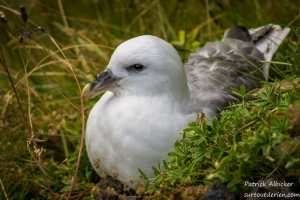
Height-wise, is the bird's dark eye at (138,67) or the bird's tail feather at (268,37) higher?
the bird's dark eye at (138,67)

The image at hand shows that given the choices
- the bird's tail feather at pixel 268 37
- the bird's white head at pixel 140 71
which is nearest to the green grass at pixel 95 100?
the bird's tail feather at pixel 268 37

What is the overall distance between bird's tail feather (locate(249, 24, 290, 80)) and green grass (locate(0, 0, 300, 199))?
8cm

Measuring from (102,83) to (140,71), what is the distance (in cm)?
24

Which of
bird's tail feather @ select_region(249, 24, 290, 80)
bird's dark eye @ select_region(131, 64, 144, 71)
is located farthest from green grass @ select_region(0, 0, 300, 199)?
bird's dark eye @ select_region(131, 64, 144, 71)

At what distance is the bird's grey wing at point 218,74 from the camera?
342 centimetres

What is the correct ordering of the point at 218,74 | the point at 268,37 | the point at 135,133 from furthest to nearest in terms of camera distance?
the point at 268,37 → the point at 218,74 → the point at 135,133

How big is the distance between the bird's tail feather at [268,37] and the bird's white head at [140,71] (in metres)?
1.31

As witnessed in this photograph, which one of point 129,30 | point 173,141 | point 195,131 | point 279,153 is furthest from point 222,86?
point 129,30

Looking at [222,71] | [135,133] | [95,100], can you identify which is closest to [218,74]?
[222,71]

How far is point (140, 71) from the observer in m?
3.15

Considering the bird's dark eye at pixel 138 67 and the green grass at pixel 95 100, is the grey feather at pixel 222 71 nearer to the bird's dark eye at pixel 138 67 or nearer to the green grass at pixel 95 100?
the green grass at pixel 95 100

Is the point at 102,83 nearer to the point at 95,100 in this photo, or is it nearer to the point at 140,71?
the point at 140,71

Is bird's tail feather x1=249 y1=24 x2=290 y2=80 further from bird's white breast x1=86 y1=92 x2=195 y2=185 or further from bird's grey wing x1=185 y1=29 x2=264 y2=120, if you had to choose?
bird's white breast x1=86 y1=92 x2=195 y2=185

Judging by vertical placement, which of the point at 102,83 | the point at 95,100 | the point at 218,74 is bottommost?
the point at 95,100
